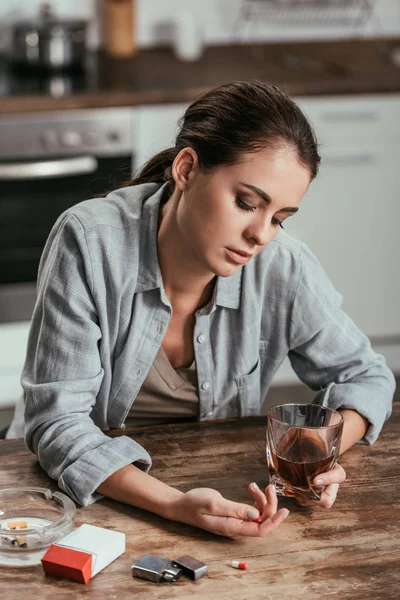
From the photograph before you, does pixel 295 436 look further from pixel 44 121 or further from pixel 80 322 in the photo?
pixel 44 121

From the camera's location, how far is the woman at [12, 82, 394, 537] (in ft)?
4.82

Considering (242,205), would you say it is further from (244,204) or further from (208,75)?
(208,75)

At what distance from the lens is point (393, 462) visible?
1572 mm

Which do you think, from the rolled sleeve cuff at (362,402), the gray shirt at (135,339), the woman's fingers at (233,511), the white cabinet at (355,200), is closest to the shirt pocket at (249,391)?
the gray shirt at (135,339)

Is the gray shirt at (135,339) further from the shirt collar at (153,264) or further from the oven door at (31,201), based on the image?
the oven door at (31,201)

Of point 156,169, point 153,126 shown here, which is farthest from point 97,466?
point 153,126

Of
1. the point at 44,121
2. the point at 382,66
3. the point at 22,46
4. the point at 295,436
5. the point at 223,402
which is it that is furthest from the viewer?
the point at 382,66

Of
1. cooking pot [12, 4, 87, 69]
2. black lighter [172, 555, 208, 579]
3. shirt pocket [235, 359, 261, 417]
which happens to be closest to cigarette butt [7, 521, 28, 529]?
black lighter [172, 555, 208, 579]

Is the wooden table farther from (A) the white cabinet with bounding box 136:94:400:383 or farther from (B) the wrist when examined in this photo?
(A) the white cabinet with bounding box 136:94:400:383

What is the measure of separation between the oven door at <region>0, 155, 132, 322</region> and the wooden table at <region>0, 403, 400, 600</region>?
5.80 ft

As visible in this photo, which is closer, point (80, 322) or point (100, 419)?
point (80, 322)

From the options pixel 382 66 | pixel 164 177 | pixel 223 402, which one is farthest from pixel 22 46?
pixel 223 402

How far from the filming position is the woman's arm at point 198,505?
1.30m

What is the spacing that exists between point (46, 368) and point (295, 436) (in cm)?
41
